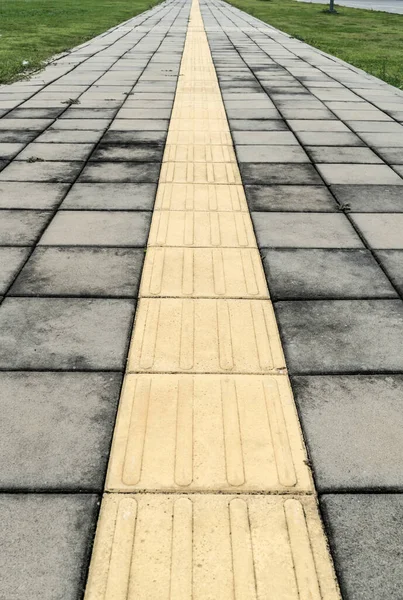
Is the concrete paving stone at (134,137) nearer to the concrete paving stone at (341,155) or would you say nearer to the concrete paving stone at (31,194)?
the concrete paving stone at (31,194)

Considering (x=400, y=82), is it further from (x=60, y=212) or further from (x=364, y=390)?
(x=364, y=390)

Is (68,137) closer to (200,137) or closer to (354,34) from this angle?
(200,137)

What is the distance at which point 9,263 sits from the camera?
3742mm

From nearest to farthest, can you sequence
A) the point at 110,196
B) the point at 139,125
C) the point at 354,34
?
1. the point at 110,196
2. the point at 139,125
3. the point at 354,34

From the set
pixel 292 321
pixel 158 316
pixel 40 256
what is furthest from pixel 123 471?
pixel 40 256

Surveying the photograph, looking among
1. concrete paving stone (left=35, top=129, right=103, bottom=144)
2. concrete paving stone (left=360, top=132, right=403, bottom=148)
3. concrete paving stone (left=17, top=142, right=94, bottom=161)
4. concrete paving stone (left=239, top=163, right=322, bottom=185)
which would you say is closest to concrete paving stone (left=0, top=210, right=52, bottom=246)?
concrete paving stone (left=17, top=142, right=94, bottom=161)

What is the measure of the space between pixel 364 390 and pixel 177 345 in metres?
0.97

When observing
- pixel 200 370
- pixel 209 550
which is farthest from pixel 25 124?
pixel 209 550

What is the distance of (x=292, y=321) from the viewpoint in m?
3.14

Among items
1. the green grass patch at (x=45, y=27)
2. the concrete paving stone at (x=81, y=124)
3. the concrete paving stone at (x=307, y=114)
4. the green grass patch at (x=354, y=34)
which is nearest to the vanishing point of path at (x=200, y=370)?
the concrete paving stone at (x=81, y=124)

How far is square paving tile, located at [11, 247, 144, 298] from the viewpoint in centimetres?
342

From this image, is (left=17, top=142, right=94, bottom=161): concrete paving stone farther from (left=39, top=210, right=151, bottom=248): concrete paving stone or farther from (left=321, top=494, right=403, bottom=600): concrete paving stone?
(left=321, top=494, right=403, bottom=600): concrete paving stone

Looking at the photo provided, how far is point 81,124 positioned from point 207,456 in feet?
19.3

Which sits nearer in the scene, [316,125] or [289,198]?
[289,198]
